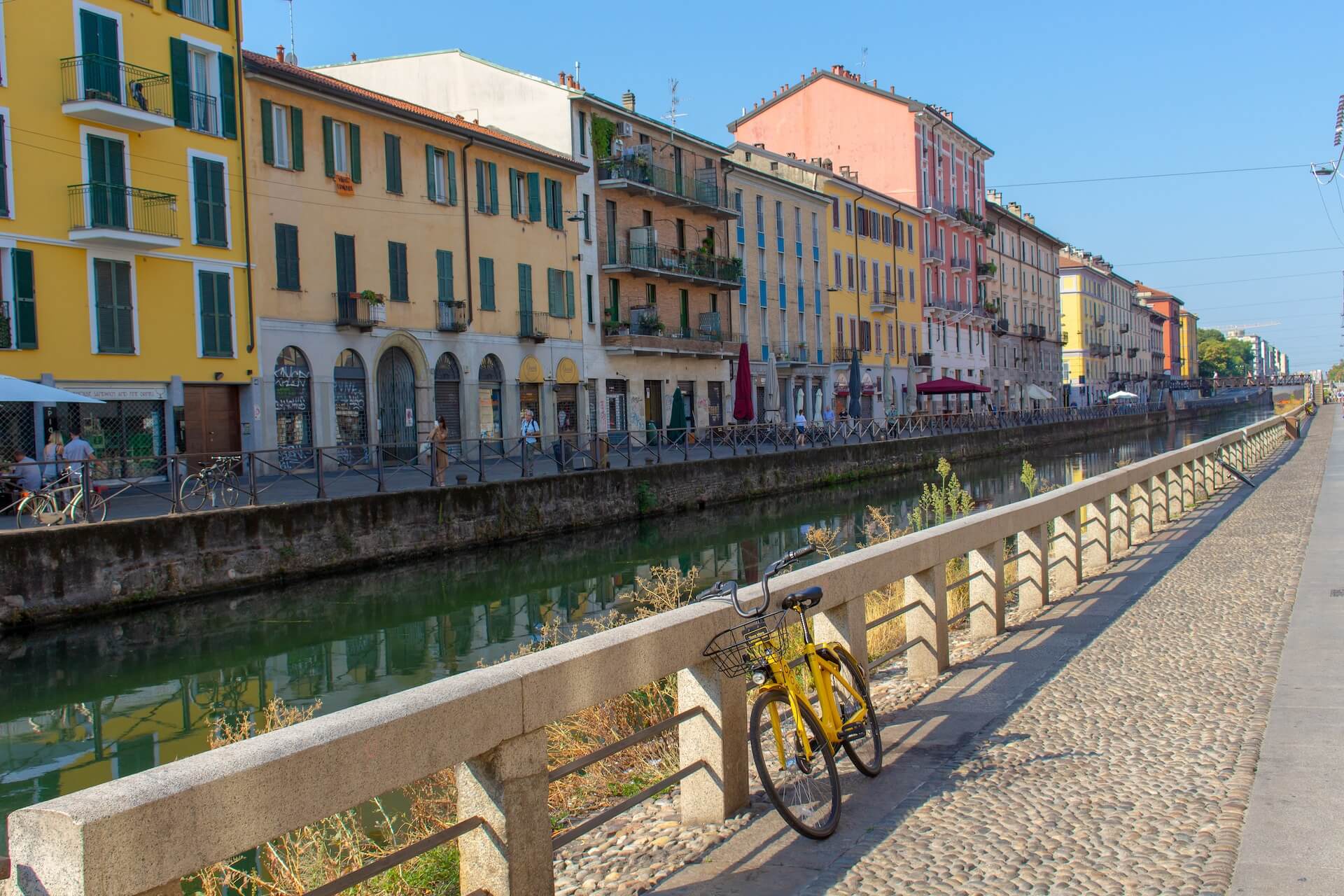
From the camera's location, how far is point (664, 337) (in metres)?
42.4

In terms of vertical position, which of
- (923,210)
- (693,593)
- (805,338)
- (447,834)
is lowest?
(693,593)

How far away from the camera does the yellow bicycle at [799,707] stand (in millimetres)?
4207

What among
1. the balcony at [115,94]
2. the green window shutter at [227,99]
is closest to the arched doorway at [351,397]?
the green window shutter at [227,99]

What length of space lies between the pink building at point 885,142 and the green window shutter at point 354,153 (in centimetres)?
3219

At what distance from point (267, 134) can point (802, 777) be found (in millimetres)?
26173

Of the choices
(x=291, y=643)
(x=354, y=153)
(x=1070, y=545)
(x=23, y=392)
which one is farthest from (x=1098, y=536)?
(x=354, y=153)

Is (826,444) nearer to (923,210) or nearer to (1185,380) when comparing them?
(923,210)

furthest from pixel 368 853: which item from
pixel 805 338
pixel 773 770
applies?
pixel 805 338

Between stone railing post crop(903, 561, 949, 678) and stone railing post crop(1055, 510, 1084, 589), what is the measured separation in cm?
334

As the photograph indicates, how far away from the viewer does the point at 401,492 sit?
66.4 ft

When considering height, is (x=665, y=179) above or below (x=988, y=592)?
above

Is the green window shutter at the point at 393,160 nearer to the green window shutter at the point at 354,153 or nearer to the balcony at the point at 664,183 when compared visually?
the green window shutter at the point at 354,153

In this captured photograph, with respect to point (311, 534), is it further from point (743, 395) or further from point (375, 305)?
point (743, 395)

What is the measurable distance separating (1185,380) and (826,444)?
358 feet
